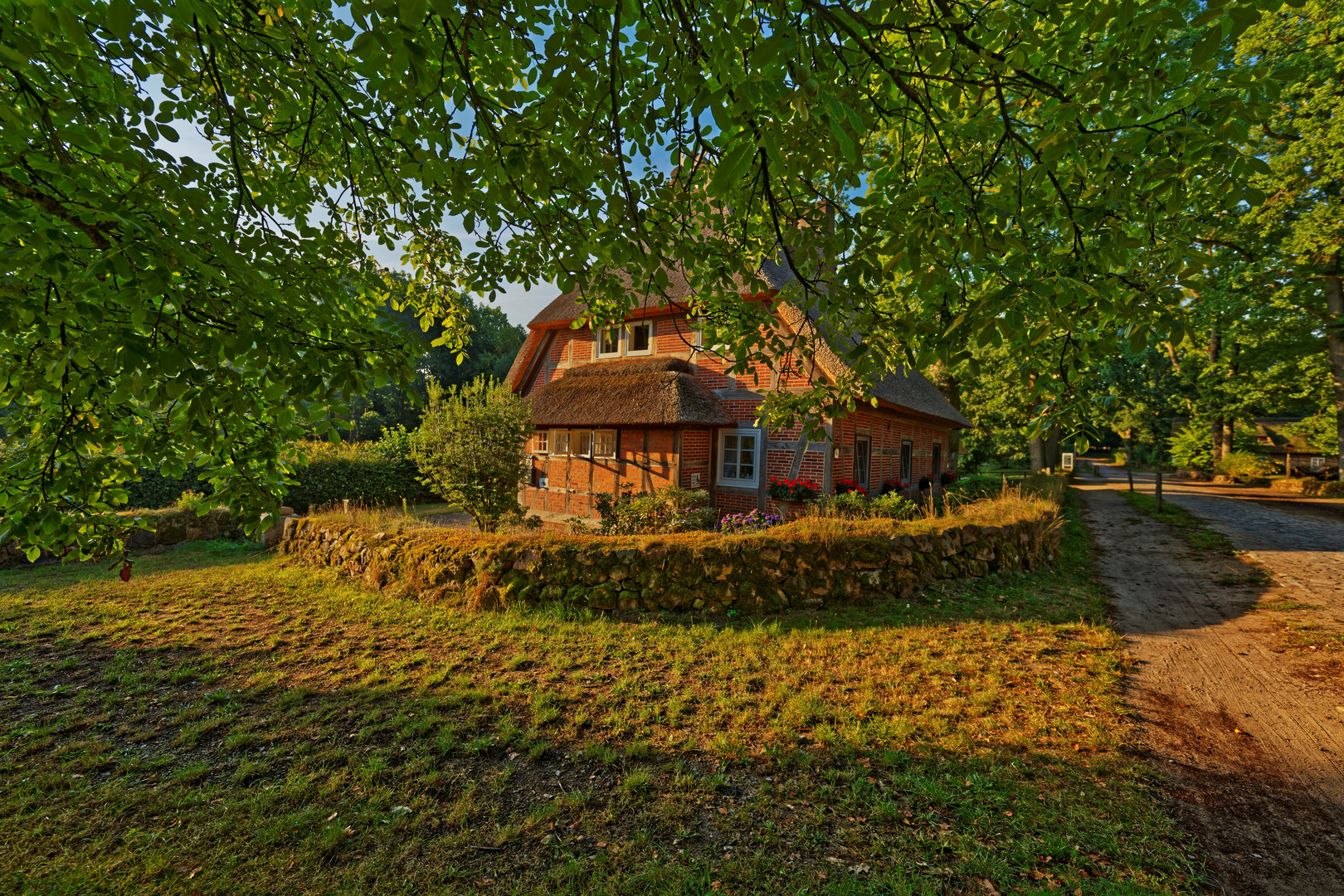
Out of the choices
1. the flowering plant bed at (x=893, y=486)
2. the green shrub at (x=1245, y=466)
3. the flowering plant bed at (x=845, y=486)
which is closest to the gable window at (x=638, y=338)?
the flowering plant bed at (x=845, y=486)

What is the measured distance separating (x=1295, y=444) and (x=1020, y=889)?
4147cm

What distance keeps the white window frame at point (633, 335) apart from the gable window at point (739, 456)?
3.30 metres

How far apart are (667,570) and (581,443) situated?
8.80 m

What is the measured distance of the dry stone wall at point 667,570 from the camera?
6.30 meters

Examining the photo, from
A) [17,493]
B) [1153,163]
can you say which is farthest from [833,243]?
[17,493]

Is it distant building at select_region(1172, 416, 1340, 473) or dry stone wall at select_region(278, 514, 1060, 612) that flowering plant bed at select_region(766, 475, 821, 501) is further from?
distant building at select_region(1172, 416, 1340, 473)

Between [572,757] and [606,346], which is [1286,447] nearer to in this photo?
[606,346]

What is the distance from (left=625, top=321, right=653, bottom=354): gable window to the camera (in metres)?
14.2

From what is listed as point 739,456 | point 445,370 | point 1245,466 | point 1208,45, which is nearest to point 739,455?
point 739,456

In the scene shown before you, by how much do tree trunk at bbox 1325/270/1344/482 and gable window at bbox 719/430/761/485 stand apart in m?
16.5

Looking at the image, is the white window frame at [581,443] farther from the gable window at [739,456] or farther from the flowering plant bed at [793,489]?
the flowering plant bed at [793,489]

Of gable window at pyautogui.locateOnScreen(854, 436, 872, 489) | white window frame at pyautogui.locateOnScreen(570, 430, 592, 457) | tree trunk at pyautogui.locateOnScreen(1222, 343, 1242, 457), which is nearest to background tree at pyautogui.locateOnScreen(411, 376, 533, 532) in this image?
white window frame at pyautogui.locateOnScreen(570, 430, 592, 457)

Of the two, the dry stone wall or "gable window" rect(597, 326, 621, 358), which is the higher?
"gable window" rect(597, 326, 621, 358)

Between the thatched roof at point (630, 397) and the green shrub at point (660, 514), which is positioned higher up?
the thatched roof at point (630, 397)
